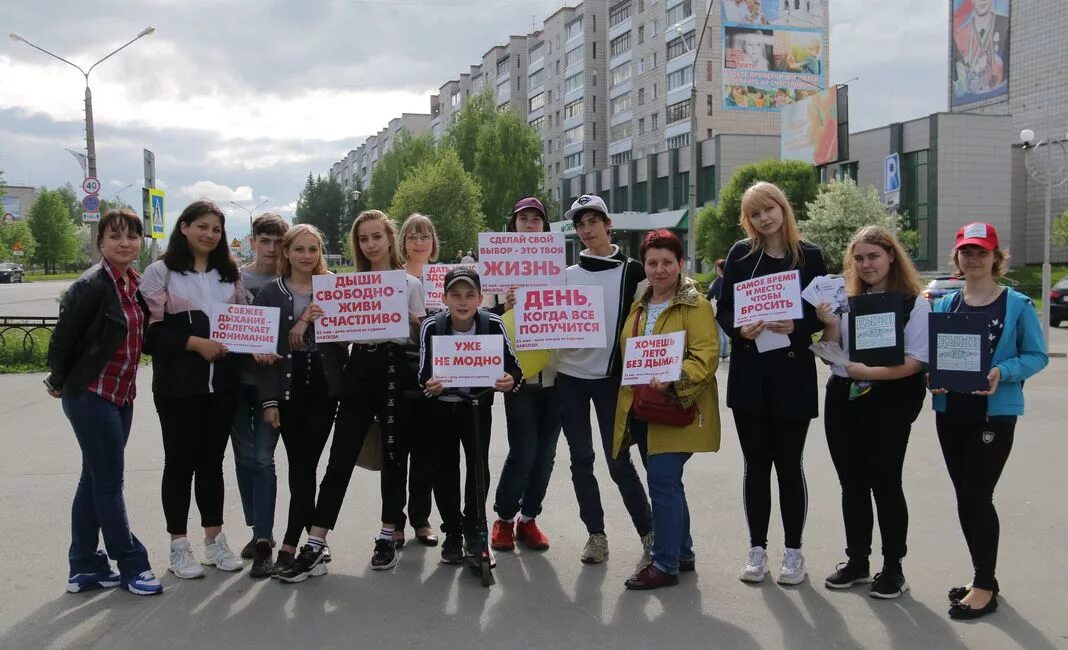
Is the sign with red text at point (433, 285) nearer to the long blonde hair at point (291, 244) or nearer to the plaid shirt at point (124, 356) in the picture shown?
the long blonde hair at point (291, 244)

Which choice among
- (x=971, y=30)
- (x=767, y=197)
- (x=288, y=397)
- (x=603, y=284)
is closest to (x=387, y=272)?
(x=288, y=397)

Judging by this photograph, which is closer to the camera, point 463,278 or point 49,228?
point 463,278

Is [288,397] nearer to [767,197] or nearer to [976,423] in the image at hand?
[767,197]

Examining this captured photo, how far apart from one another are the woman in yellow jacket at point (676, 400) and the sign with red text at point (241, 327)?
80.1 inches

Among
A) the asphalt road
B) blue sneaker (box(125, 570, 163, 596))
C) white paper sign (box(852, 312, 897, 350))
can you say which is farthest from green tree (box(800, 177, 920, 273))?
blue sneaker (box(125, 570, 163, 596))

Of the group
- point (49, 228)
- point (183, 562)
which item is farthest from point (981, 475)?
point (49, 228)

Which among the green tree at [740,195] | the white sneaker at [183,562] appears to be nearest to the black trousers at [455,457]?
the white sneaker at [183,562]

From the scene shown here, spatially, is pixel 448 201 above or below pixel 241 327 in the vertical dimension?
above

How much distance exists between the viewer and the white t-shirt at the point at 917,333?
4.64 meters

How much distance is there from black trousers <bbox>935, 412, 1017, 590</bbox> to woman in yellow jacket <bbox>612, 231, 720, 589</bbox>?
3.86 ft

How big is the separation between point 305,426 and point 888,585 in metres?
3.31

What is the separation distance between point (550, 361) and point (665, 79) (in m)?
65.9

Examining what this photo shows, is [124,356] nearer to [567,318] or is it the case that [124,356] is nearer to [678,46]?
[567,318]

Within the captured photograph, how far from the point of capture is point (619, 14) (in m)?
74.6
